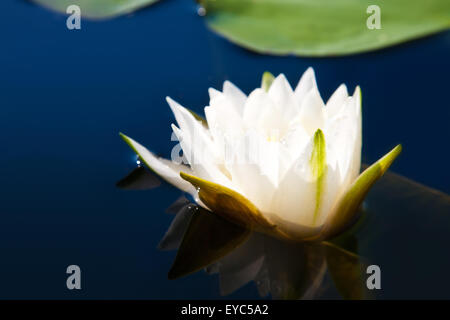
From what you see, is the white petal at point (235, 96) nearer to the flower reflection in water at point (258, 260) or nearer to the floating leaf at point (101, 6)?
the flower reflection in water at point (258, 260)

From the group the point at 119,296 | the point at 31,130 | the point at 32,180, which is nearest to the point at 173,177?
the point at 119,296

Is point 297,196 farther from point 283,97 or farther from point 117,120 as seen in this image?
point 117,120

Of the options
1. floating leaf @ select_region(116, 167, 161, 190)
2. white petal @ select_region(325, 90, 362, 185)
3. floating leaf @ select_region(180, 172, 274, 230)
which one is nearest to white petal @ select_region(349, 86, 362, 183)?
white petal @ select_region(325, 90, 362, 185)

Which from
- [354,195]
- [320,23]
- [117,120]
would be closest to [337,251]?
[354,195]

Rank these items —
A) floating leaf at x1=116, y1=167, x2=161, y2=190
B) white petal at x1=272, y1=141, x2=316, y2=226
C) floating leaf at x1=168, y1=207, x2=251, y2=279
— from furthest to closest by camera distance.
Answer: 1. floating leaf at x1=116, y1=167, x2=161, y2=190
2. floating leaf at x1=168, y1=207, x2=251, y2=279
3. white petal at x1=272, y1=141, x2=316, y2=226

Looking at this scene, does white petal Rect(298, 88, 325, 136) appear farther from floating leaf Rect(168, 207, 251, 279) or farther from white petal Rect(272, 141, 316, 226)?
floating leaf Rect(168, 207, 251, 279)

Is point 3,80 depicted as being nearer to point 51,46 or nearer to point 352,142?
point 51,46
